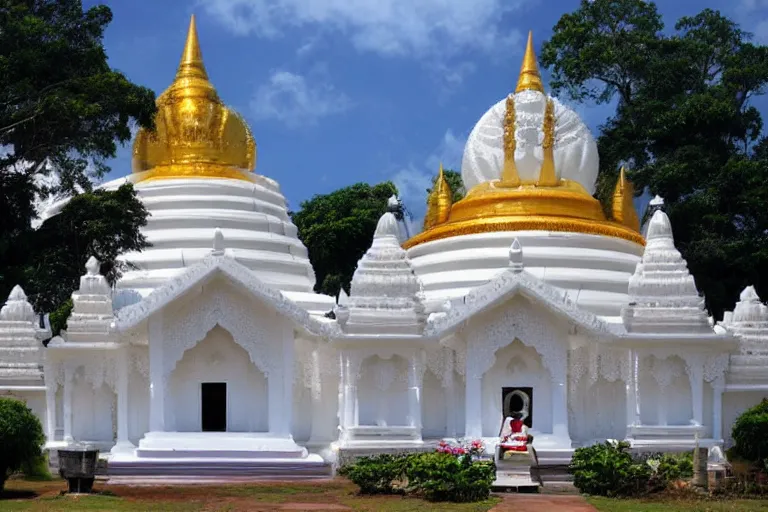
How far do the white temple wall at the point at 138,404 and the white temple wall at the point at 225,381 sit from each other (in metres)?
0.60

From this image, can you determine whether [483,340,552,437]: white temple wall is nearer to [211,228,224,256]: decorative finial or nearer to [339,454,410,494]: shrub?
[339,454,410,494]: shrub

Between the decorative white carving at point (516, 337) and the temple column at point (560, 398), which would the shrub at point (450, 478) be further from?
the decorative white carving at point (516, 337)

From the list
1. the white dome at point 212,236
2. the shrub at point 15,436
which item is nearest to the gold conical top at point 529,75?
the white dome at point 212,236

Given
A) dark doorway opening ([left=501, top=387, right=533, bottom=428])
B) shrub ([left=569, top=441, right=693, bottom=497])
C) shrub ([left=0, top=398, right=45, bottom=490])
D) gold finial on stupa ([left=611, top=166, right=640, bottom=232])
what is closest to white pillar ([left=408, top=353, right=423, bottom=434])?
dark doorway opening ([left=501, top=387, right=533, bottom=428])

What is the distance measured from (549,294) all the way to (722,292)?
51.6 feet

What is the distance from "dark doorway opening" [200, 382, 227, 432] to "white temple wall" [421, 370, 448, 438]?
136 inches

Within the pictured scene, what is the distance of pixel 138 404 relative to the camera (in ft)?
71.1

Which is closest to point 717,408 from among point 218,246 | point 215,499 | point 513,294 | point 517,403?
point 517,403

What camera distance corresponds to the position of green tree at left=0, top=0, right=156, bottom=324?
78.7 feet

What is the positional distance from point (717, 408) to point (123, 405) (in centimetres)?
1018

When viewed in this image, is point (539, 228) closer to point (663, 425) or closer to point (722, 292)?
point (663, 425)

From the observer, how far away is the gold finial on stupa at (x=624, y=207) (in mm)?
27859

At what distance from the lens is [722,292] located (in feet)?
115

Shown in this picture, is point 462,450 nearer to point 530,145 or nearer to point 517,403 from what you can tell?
point 517,403
